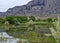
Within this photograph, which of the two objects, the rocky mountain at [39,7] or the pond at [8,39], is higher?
the pond at [8,39]

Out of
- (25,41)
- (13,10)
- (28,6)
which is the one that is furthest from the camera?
(28,6)

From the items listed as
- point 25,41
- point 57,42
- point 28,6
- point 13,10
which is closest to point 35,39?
point 25,41

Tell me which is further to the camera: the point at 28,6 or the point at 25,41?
the point at 28,6

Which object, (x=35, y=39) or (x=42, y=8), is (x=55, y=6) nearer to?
(x=42, y=8)

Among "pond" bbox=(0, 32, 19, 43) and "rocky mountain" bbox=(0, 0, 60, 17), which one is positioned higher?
"pond" bbox=(0, 32, 19, 43)

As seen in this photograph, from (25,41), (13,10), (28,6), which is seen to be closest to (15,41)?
(25,41)

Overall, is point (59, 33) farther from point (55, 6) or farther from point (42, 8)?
point (42, 8)

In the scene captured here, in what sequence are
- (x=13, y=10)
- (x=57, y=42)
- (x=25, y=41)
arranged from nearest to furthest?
(x=57, y=42) → (x=25, y=41) → (x=13, y=10)

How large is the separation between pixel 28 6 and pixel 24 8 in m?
1.83

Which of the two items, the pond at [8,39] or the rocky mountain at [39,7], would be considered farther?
the rocky mountain at [39,7]

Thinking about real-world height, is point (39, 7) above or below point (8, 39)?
below

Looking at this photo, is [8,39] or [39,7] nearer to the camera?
[8,39]

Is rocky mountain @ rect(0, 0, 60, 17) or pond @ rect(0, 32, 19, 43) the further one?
rocky mountain @ rect(0, 0, 60, 17)

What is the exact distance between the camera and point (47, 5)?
68.5 m
